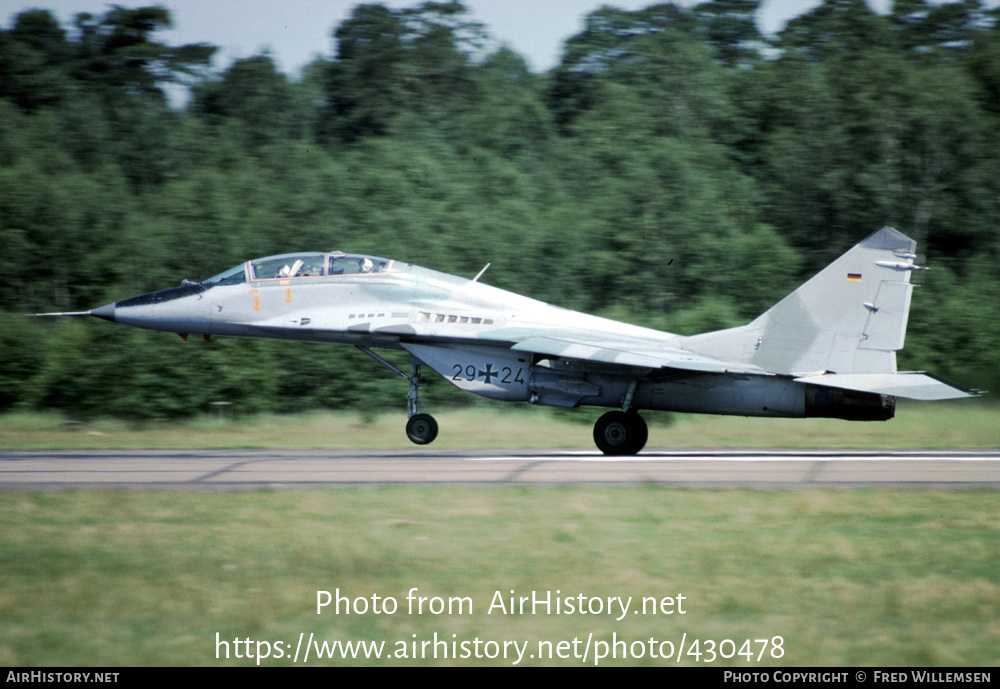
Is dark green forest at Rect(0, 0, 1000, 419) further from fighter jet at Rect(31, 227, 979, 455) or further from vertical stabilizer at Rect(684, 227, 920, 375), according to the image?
vertical stabilizer at Rect(684, 227, 920, 375)

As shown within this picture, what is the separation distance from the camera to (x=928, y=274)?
105ft

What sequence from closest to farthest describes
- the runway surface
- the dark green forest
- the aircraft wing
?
the runway surface
the aircraft wing
the dark green forest

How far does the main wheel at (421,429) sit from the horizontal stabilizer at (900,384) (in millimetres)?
5938

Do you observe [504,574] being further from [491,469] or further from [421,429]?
[421,429]

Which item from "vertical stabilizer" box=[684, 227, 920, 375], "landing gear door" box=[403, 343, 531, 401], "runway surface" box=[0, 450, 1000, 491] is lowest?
"runway surface" box=[0, 450, 1000, 491]

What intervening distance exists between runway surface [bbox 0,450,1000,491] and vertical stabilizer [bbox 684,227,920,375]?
5.05 ft

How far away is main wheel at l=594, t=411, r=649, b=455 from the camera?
51.3 feet

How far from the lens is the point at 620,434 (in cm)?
1564

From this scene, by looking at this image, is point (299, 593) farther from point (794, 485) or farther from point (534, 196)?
point (534, 196)

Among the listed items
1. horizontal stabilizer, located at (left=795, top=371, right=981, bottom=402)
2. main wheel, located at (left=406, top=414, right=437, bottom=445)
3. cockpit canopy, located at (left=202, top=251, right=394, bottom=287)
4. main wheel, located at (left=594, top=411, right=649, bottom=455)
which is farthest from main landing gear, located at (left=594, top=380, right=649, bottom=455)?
cockpit canopy, located at (left=202, top=251, right=394, bottom=287)

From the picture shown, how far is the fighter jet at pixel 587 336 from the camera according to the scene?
1493 centimetres

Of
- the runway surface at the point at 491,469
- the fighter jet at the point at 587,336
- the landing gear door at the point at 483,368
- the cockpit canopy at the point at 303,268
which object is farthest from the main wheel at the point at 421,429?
the cockpit canopy at the point at 303,268

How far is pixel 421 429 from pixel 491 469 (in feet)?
9.76

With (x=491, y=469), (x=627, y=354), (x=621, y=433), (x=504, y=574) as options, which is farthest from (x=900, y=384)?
(x=504, y=574)
